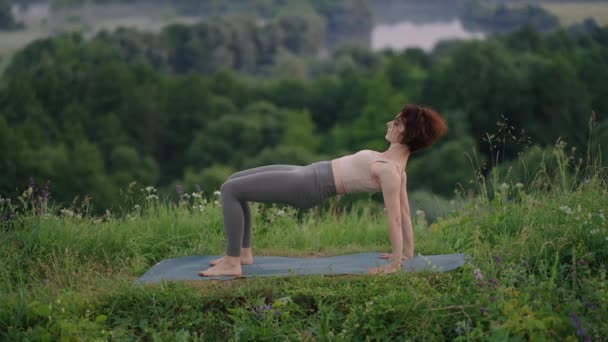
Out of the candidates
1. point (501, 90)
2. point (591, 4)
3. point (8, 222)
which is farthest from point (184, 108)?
point (8, 222)

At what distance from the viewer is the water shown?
6512 cm

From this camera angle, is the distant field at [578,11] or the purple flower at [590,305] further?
the distant field at [578,11]

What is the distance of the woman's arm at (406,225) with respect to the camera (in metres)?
5.78

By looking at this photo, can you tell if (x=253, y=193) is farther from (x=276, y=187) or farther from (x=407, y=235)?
(x=407, y=235)

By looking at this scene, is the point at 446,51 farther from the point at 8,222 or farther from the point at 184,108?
the point at 8,222

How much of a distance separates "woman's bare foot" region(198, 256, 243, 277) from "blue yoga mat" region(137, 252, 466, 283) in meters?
0.05

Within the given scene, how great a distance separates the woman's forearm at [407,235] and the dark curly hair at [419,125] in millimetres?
535

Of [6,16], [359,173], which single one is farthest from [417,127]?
[6,16]

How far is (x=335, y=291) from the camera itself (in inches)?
203

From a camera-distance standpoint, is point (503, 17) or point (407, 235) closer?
point (407, 235)

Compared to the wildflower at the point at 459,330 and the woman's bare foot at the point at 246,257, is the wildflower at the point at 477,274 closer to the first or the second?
the wildflower at the point at 459,330

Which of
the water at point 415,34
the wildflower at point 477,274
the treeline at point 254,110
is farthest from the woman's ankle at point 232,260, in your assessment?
the water at point 415,34

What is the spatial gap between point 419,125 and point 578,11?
1809 inches

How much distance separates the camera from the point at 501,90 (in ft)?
147
